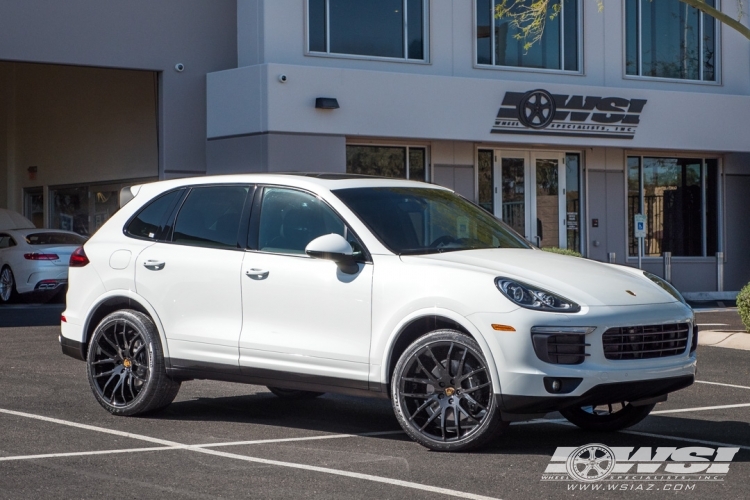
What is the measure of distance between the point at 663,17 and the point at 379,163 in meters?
7.65

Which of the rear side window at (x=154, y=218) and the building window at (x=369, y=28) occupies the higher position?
the building window at (x=369, y=28)

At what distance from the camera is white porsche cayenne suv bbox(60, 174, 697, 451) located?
6.70 m

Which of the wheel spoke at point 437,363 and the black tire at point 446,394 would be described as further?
the wheel spoke at point 437,363

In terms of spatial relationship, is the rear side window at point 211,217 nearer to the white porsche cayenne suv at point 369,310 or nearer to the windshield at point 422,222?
the white porsche cayenne suv at point 369,310

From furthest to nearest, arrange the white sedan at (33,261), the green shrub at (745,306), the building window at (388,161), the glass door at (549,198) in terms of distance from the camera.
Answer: the glass door at (549,198) < the building window at (388,161) < the white sedan at (33,261) < the green shrub at (745,306)

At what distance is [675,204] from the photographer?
26.7 metres

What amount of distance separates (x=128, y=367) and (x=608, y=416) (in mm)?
3363

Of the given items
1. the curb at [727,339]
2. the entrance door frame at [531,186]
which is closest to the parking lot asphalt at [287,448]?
the curb at [727,339]

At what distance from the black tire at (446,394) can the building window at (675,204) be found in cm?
1979

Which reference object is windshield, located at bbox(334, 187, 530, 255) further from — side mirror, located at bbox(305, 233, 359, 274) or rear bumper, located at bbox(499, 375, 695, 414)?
rear bumper, located at bbox(499, 375, 695, 414)

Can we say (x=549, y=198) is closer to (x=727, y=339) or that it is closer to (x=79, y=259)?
(x=727, y=339)

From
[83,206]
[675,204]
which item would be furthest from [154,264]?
[83,206]
